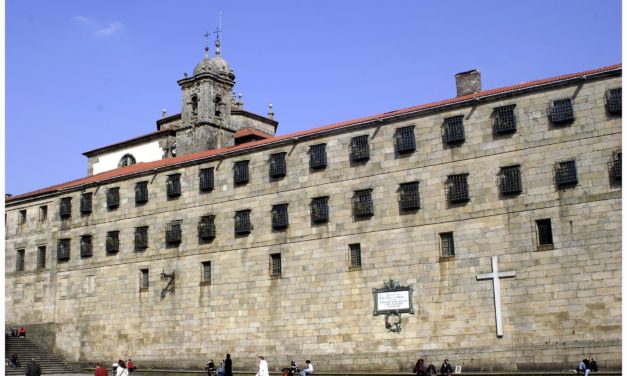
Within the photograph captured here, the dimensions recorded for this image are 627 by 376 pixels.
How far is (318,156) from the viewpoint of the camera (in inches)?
1797

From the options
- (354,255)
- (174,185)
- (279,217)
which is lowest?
(354,255)

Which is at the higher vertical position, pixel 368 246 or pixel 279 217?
pixel 279 217

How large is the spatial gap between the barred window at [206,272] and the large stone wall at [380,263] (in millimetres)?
248

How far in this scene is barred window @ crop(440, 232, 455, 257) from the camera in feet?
135

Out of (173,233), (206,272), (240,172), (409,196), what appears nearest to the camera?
(409,196)

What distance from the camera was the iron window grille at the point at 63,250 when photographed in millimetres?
54719

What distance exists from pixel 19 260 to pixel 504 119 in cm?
3346

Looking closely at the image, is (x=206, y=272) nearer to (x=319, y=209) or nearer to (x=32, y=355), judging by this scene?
(x=319, y=209)

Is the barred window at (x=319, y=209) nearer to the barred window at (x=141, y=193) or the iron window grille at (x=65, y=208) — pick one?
the barred window at (x=141, y=193)

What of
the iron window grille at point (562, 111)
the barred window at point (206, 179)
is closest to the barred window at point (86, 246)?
the barred window at point (206, 179)

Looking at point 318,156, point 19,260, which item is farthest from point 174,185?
point 19,260

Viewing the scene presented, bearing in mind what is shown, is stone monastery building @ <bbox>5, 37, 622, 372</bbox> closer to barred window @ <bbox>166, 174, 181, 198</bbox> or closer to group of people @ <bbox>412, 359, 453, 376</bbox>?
barred window @ <bbox>166, 174, 181, 198</bbox>

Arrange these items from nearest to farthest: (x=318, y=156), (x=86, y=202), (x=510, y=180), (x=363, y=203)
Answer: (x=510, y=180) < (x=363, y=203) < (x=318, y=156) < (x=86, y=202)

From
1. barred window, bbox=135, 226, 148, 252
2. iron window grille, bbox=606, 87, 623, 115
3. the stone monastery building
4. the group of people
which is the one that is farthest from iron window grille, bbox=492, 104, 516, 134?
barred window, bbox=135, 226, 148, 252
